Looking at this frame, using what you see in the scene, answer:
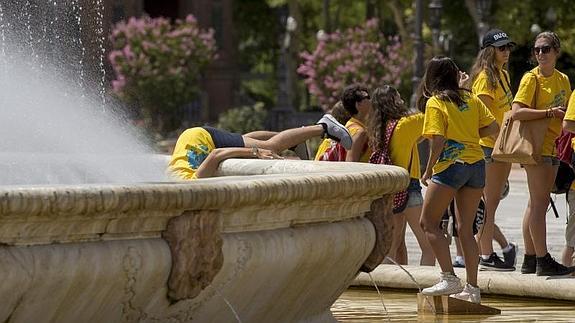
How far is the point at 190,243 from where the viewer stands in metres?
7.08

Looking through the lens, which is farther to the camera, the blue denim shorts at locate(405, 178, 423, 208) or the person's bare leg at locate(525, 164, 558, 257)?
the blue denim shorts at locate(405, 178, 423, 208)

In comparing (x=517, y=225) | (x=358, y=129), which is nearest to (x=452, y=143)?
(x=358, y=129)

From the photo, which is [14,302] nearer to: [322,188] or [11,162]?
[322,188]

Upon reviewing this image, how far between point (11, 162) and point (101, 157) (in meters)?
0.52

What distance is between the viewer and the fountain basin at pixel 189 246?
21.6 ft

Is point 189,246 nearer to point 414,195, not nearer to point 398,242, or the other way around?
point 414,195

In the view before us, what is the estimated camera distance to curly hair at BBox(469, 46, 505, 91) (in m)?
11.9

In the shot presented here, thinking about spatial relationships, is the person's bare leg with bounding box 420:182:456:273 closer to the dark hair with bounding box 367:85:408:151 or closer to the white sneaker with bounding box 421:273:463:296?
the white sneaker with bounding box 421:273:463:296

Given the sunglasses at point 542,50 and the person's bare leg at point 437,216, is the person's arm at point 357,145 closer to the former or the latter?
the sunglasses at point 542,50

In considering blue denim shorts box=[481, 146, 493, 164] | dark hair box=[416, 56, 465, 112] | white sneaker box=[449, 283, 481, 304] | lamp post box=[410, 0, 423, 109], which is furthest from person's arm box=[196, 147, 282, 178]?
lamp post box=[410, 0, 423, 109]

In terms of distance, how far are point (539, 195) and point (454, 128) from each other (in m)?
1.48

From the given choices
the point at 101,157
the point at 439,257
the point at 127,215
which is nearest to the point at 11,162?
the point at 101,157

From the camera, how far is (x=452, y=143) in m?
10.1

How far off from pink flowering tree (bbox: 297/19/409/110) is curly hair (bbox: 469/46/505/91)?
26.3m
